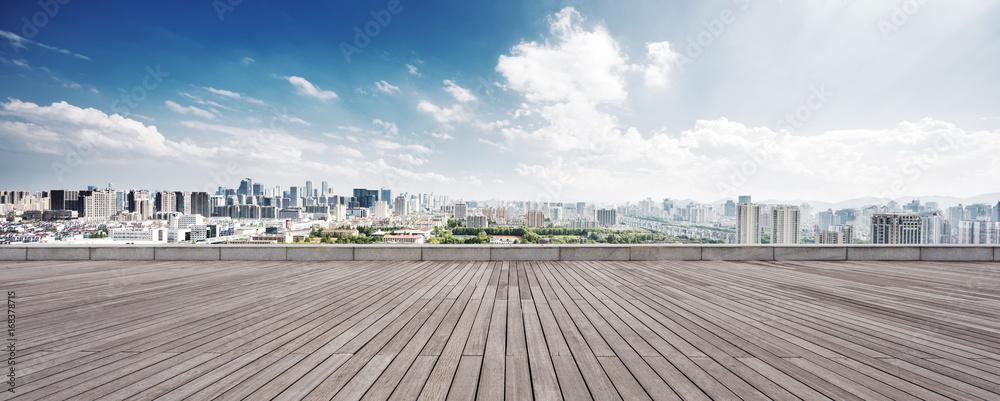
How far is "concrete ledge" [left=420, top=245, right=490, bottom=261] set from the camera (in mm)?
5637

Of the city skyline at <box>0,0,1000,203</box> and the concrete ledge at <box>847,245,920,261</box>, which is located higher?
the city skyline at <box>0,0,1000,203</box>

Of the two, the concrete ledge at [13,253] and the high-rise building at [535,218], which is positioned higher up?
the high-rise building at [535,218]

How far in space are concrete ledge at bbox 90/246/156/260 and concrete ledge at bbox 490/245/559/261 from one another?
6.07 metres

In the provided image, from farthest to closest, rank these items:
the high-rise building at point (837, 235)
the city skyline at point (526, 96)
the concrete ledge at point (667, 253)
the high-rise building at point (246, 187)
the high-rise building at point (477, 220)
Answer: the high-rise building at point (246, 187) < the high-rise building at point (477, 220) < the city skyline at point (526, 96) < the high-rise building at point (837, 235) < the concrete ledge at point (667, 253)

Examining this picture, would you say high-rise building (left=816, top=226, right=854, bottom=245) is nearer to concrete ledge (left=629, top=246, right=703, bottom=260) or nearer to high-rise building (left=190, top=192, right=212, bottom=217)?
concrete ledge (left=629, top=246, right=703, bottom=260)

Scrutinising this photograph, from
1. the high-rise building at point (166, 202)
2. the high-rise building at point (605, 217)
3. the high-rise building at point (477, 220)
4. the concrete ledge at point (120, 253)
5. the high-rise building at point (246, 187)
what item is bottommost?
the concrete ledge at point (120, 253)

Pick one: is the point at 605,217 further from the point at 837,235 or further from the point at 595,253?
the point at 837,235

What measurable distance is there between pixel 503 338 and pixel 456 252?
3519 millimetres

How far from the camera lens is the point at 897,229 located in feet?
20.3

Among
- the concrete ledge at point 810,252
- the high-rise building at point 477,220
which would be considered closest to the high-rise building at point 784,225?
the concrete ledge at point 810,252

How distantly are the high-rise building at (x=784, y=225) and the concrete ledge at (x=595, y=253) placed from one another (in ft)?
9.80

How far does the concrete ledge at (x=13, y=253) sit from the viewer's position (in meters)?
5.42

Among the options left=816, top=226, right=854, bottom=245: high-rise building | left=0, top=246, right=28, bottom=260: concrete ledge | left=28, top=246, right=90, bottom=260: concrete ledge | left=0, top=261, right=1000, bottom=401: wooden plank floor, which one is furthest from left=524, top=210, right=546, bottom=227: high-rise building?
left=0, top=246, right=28, bottom=260: concrete ledge

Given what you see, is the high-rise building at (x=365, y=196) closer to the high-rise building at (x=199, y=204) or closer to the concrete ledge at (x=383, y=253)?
the high-rise building at (x=199, y=204)
